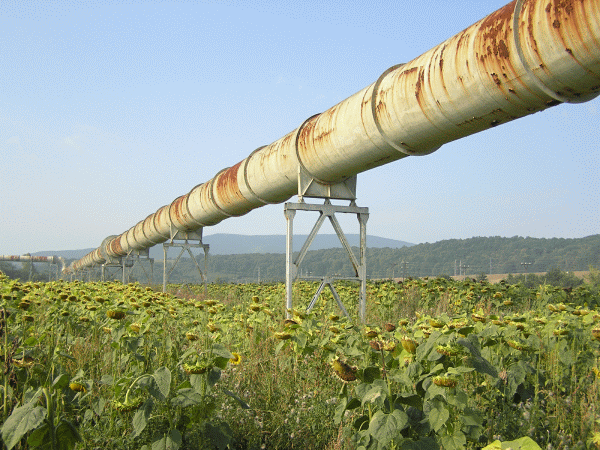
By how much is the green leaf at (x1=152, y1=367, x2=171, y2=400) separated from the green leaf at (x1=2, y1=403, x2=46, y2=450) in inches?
19.7

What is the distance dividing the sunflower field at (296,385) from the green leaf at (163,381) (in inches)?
0.4

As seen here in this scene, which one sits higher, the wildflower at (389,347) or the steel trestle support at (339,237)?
the steel trestle support at (339,237)

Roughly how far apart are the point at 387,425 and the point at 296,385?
158 centimetres

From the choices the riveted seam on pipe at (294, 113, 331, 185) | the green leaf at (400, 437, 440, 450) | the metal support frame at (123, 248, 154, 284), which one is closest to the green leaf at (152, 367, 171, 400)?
the green leaf at (400, 437, 440, 450)

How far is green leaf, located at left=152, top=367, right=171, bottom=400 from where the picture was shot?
2.29 metres

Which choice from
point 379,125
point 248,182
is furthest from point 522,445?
point 248,182

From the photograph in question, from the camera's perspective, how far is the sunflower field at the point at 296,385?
7.80 ft

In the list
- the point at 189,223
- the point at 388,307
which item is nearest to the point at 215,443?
the point at 388,307

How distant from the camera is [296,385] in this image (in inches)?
146

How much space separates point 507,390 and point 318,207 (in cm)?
504

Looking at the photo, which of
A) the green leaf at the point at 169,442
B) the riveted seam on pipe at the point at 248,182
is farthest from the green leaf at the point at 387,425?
the riveted seam on pipe at the point at 248,182

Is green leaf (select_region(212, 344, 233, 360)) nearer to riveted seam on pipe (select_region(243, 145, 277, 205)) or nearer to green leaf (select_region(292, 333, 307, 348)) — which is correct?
green leaf (select_region(292, 333, 307, 348))

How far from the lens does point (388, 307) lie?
8656 millimetres

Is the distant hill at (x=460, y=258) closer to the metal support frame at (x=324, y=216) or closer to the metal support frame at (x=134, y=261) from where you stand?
the metal support frame at (x=134, y=261)
